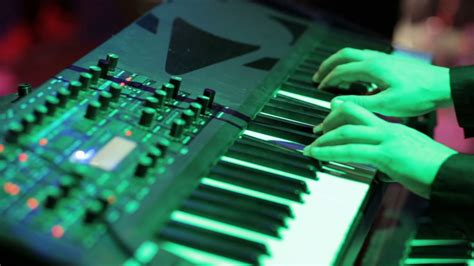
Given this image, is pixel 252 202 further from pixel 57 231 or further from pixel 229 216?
pixel 57 231

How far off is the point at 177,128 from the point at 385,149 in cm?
34

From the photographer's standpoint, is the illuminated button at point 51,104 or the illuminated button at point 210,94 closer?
the illuminated button at point 51,104

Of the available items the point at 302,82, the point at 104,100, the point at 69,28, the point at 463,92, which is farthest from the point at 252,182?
the point at 69,28

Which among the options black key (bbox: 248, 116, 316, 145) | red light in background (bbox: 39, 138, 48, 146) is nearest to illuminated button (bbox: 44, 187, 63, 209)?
red light in background (bbox: 39, 138, 48, 146)

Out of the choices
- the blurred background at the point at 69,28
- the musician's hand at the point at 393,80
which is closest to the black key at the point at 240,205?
the musician's hand at the point at 393,80

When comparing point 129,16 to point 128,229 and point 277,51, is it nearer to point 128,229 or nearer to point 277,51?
point 277,51

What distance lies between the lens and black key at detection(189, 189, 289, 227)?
38.1 inches

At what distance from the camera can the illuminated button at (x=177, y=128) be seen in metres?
1.03

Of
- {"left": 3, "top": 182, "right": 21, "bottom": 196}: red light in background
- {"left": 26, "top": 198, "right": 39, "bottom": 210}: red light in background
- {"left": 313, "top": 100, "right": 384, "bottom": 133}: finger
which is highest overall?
{"left": 313, "top": 100, "right": 384, "bottom": 133}: finger

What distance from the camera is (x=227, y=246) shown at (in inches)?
35.1

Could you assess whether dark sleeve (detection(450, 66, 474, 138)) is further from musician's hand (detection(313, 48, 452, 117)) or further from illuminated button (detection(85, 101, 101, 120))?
illuminated button (detection(85, 101, 101, 120))

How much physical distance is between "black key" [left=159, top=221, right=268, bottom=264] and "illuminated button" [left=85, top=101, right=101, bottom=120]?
8.9 inches

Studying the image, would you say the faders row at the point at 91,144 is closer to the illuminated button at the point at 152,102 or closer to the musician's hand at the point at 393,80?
the illuminated button at the point at 152,102

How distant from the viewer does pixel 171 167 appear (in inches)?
38.5
